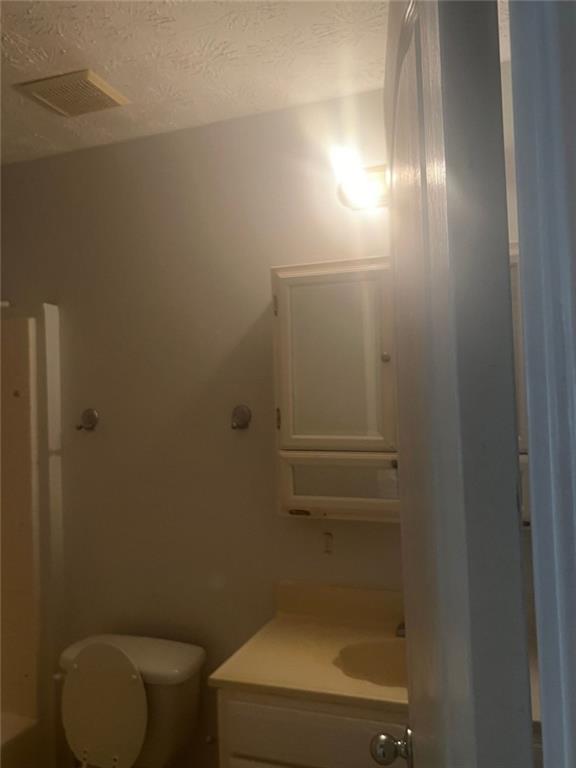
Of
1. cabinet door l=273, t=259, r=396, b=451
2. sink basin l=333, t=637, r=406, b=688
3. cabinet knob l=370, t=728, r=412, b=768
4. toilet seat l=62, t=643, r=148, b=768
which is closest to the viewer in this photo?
cabinet knob l=370, t=728, r=412, b=768

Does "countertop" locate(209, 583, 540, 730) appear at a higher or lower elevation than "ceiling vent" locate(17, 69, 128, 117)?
lower

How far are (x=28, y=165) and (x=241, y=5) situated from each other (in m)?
1.32

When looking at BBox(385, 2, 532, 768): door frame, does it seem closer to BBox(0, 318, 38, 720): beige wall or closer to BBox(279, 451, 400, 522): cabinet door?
BBox(279, 451, 400, 522): cabinet door

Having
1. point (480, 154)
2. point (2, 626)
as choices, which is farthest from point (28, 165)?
point (480, 154)

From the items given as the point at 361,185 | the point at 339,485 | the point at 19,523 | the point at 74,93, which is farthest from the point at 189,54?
the point at 19,523

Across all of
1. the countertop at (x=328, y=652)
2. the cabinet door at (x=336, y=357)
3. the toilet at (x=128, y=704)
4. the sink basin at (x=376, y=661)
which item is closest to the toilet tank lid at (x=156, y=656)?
the toilet at (x=128, y=704)

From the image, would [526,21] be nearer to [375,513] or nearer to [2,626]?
A: [375,513]

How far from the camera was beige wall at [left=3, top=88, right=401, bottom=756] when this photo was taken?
1950 millimetres

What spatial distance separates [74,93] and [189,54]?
395 mm

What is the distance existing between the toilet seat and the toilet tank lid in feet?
0.14

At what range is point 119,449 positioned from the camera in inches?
85.7

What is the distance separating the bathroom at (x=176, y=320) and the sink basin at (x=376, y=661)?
174 millimetres

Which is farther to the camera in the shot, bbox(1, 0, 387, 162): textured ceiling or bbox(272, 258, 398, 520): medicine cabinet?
bbox(272, 258, 398, 520): medicine cabinet

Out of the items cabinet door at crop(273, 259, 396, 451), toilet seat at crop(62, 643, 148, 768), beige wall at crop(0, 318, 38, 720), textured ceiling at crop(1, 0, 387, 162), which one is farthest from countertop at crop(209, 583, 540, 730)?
textured ceiling at crop(1, 0, 387, 162)
